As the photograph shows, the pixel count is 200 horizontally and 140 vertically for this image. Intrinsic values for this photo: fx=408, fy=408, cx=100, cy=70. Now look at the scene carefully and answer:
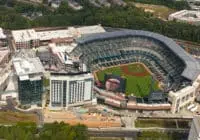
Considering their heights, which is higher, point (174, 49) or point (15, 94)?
point (174, 49)

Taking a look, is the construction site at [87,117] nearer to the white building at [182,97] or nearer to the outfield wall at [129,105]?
the outfield wall at [129,105]

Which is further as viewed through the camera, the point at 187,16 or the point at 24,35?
the point at 187,16

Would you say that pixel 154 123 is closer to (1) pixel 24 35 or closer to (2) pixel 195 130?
(2) pixel 195 130

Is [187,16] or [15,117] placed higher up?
[187,16]

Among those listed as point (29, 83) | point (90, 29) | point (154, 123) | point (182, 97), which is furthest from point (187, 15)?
point (29, 83)

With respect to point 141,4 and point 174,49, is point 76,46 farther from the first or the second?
point 141,4

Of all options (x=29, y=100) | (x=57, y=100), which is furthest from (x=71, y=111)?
(x=29, y=100)

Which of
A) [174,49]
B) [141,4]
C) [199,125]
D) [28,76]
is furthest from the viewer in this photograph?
[141,4]
